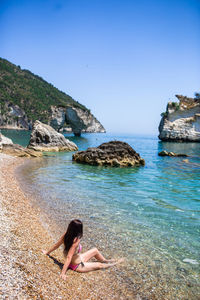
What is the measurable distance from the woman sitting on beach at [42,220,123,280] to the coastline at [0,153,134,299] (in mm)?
135

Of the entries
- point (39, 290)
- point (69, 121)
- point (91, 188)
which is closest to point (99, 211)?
point (91, 188)

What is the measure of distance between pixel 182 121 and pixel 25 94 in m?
106

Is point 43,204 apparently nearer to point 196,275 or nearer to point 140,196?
point 140,196

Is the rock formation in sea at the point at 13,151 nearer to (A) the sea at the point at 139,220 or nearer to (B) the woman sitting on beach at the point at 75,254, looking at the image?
(A) the sea at the point at 139,220

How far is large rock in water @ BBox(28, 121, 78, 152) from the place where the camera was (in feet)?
110

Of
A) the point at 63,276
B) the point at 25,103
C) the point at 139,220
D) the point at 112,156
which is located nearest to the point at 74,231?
the point at 63,276

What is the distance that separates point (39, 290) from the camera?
3.53m

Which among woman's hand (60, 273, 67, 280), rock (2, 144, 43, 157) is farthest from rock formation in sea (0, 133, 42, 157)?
woman's hand (60, 273, 67, 280)

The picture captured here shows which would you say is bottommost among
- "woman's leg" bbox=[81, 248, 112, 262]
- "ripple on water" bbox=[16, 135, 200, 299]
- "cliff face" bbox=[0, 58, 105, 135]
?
"ripple on water" bbox=[16, 135, 200, 299]

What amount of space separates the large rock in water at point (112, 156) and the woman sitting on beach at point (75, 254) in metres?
16.4

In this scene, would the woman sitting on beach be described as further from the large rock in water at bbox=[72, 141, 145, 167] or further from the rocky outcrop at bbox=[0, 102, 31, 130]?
the rocky outcrop at bbox=[0, 102, 31, 130]

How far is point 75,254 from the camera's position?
4984 mm

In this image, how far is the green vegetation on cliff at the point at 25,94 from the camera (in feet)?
429

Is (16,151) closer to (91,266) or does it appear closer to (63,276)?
(91,266)
